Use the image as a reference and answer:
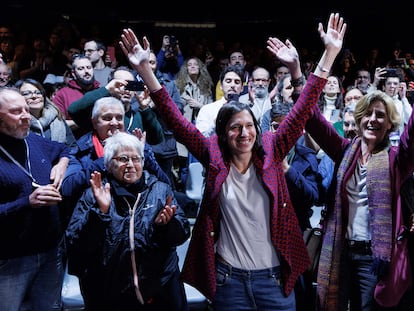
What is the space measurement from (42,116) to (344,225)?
1988 mm

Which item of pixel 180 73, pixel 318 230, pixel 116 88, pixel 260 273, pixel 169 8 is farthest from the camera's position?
A: pixel 169 8

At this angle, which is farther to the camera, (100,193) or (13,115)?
(13,115)

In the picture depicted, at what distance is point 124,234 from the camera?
2.19 metres

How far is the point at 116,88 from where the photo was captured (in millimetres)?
3008

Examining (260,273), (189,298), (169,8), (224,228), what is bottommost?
(189,298)

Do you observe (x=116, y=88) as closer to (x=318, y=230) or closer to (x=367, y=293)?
(x=318, y=230)

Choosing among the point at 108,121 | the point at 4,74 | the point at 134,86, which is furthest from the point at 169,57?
the point at 134,86

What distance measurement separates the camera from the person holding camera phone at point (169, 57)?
5402mm

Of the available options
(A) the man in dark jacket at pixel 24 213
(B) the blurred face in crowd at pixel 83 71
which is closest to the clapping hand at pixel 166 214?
(A) the man in dark jacket at pixel 24 213

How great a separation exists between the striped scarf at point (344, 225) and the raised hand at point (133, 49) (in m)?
0.98

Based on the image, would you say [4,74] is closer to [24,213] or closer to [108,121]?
[108,121]

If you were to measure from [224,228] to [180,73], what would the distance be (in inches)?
130

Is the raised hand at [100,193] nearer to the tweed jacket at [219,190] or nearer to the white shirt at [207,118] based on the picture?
the tweed jacket at [219,190]

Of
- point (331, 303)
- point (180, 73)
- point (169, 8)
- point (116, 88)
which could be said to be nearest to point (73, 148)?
point (116, 88)
